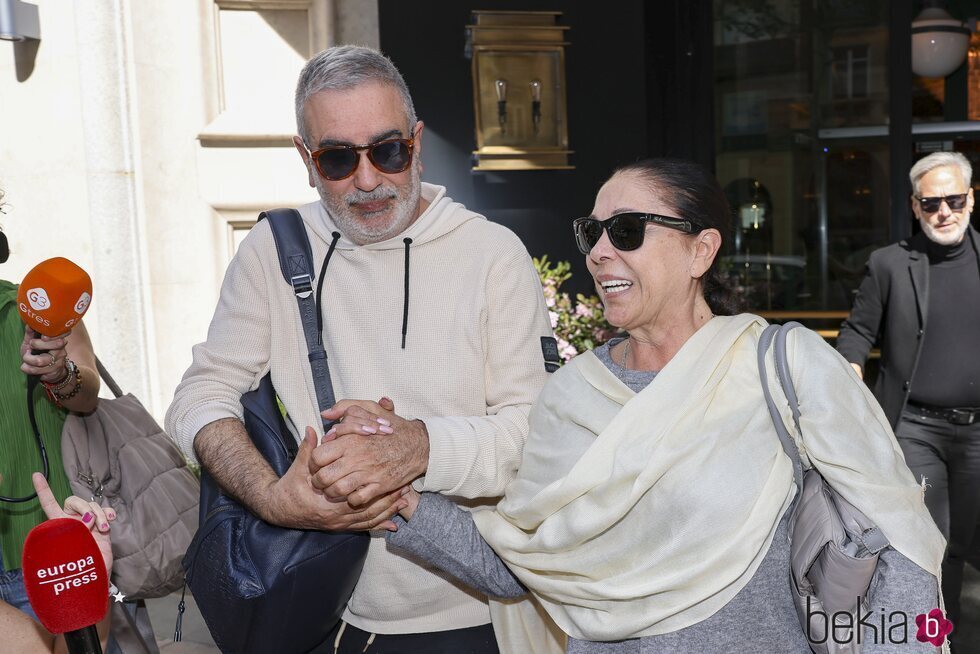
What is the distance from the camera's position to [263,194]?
640 cm

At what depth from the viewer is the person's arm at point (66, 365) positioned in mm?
2549

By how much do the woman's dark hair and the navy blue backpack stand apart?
3.14 ft

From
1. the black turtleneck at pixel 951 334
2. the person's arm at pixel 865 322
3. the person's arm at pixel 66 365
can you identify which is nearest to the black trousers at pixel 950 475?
the black turtleneck at pixel 951 334

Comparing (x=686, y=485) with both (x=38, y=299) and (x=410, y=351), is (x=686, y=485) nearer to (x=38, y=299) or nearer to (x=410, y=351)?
Answer: (x=410, y=351)

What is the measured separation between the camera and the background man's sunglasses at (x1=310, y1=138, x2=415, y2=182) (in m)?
2.13

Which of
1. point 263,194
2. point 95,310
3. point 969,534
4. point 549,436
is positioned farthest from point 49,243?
point 969,534

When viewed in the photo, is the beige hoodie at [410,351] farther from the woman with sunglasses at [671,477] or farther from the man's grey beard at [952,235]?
the man's grey beard at [952,235]

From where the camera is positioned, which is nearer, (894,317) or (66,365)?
(66,365)

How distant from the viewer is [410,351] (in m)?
2.12

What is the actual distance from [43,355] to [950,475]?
3.84 meters

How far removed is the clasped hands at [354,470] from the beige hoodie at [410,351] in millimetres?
76

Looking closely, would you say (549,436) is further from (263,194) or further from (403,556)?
(263,194)

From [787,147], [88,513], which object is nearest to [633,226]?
A: [88,513]

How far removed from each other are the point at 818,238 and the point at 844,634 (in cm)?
614
